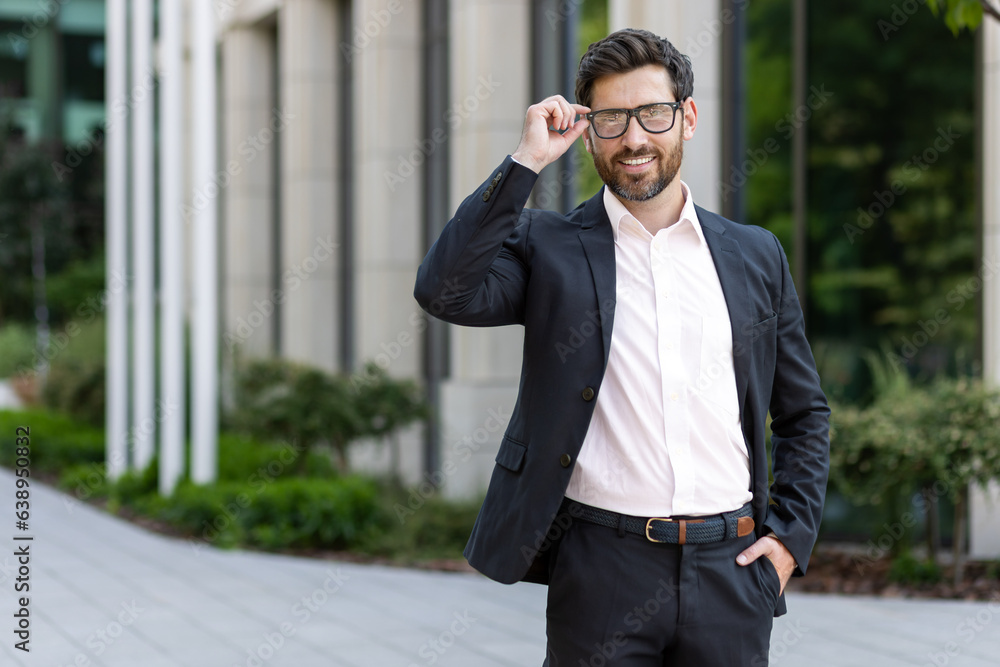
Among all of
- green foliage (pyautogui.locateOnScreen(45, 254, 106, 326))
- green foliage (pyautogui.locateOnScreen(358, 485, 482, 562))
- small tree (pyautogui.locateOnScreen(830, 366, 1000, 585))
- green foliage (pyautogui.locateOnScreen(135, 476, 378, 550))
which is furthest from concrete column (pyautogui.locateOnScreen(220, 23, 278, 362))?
small tree (pyautogui.locateOnScreen(830, 366, 1000, 585))

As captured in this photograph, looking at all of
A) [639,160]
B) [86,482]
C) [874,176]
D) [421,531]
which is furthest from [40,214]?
[639,160]

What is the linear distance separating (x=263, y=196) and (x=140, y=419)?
7.27m

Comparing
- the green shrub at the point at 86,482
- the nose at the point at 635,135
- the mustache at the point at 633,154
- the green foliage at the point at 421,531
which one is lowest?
the green shrub at the point at 86,482

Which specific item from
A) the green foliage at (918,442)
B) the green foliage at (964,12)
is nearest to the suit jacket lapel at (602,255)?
the green foliage at (964,12)

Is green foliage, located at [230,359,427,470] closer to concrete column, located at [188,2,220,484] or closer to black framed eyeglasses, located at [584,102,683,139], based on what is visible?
concrete column, located at [188,2,220,484]

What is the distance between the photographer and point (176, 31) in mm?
10398

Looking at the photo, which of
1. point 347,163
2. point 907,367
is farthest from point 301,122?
point 907,367

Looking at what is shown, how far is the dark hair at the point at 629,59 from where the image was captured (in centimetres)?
269

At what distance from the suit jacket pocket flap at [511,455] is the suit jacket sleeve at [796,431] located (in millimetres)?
618

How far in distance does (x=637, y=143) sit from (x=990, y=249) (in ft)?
19.1

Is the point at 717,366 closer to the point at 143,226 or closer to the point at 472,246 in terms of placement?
the point at 472,246

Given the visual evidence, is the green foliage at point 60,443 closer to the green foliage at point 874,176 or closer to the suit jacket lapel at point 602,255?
the green foliage at point 874,176

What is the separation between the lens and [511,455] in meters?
2.74

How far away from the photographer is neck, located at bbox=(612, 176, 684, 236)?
9.15 ft
